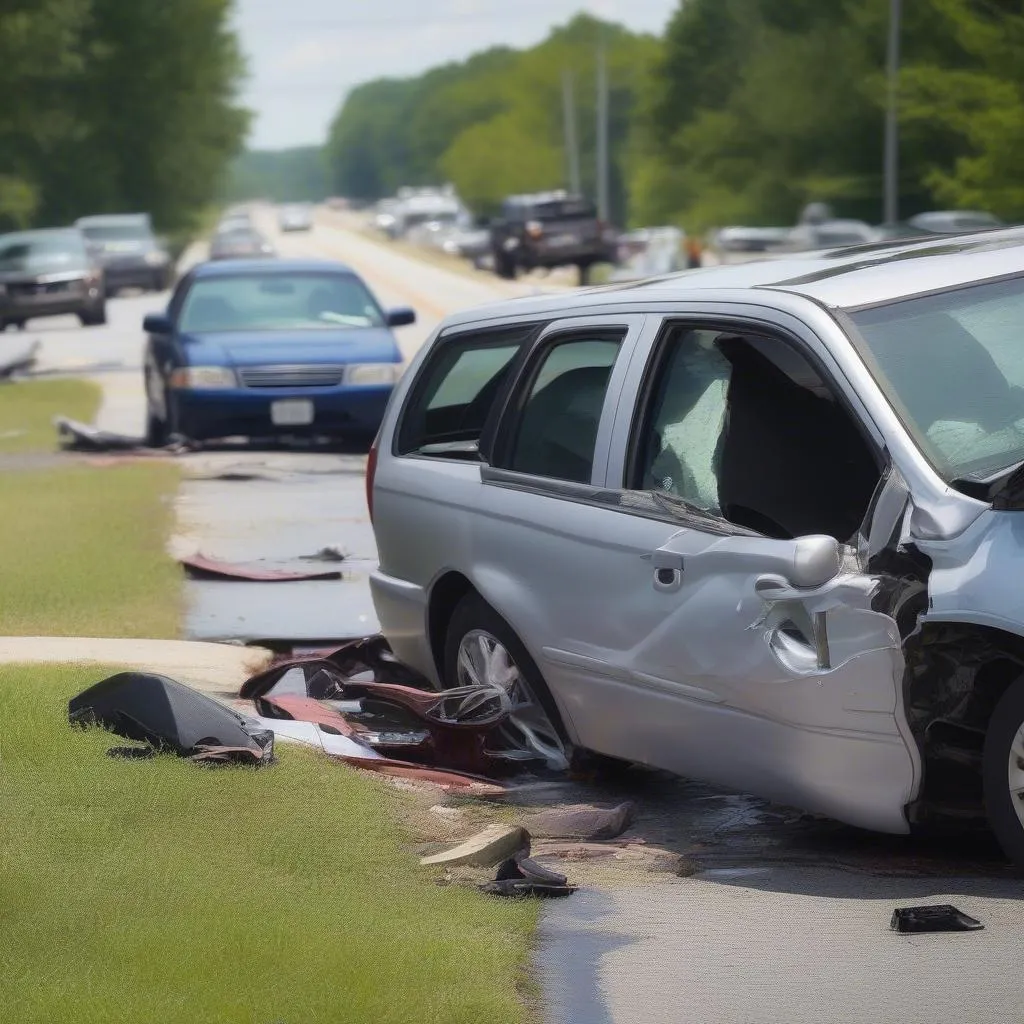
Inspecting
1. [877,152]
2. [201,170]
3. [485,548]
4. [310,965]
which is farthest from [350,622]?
[201,170]

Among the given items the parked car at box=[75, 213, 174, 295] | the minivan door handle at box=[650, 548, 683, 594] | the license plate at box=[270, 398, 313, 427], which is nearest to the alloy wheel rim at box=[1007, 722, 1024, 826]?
the minivan door handle at box=[650, 548, 683, 594]

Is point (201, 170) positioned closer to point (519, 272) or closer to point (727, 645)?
point (519, 272)

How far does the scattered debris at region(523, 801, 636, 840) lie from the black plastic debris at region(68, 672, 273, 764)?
90 centimetres

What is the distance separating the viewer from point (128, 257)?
5794cm

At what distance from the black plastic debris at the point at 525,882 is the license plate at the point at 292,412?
485 inches

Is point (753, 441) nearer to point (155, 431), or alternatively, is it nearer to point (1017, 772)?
point (1017, 772)

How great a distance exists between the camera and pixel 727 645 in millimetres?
6141

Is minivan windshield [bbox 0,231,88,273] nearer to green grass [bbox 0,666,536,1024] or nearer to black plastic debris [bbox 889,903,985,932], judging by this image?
green grass [bbox 0,666,536,1024]

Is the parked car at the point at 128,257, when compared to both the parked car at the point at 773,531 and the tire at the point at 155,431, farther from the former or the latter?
the parked car at the point at 773,531

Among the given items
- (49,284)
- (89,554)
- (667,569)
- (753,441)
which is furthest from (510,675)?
(49,284)

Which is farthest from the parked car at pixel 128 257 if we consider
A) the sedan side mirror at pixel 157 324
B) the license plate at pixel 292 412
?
the license plate at pixel 292 412

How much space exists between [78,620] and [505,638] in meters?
3.66

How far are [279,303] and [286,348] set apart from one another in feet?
3.30

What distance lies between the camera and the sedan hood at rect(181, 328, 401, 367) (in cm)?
1814
